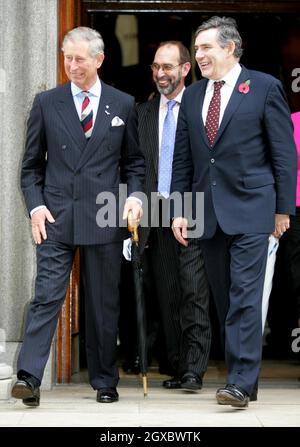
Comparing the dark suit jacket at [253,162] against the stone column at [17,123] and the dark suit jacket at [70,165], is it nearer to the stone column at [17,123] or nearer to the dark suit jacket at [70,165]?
the dark suit jacket at [70,165]

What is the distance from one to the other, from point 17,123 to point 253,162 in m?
1.47

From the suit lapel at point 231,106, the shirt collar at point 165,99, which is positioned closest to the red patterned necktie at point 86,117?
the suit lapel at point 231,106

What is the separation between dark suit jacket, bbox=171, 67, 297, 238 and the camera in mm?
5547

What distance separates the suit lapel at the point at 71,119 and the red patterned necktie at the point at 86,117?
0.04 m

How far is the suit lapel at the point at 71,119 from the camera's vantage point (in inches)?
225

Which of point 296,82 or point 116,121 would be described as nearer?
point 116,121

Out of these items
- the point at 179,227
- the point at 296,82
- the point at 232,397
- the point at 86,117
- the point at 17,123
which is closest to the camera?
the point at 232,397

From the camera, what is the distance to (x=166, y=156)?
21.3ft

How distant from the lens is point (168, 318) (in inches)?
260

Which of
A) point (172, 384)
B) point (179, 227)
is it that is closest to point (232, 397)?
point (179, 227)

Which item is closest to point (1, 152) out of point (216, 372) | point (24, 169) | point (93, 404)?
point (24, 169)

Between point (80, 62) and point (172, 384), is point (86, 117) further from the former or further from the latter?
point (172, 384)

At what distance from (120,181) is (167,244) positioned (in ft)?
2.33

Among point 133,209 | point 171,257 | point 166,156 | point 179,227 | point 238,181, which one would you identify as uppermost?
point 166,156
